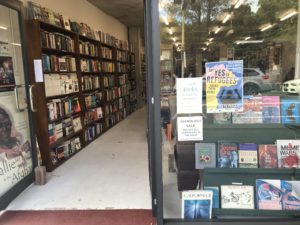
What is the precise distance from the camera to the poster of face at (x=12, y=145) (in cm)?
261

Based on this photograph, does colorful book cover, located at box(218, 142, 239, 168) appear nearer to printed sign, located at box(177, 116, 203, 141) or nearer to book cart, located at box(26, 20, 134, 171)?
printed sign, located at box(177, 116, 203, 141)

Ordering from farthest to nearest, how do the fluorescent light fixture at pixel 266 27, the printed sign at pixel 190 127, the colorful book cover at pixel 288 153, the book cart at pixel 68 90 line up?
the book cart at pixel 68 90, the fluorescent light fixture at pixel 266 27, the colorful book cover at pixel 288 153, the printed sign at pixel 190 127

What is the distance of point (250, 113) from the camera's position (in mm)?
2184

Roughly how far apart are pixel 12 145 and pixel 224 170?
84.7 inches

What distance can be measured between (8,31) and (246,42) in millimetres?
2408

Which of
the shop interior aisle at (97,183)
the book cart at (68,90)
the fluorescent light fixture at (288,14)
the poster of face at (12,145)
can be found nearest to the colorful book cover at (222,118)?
the shop interior aisle at (97,183)

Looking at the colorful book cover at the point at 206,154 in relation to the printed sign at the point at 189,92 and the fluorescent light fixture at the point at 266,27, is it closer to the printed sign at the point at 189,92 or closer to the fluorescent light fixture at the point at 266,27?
the printed sign at the point at 189,92

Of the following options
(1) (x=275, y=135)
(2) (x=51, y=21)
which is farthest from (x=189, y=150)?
(2) (x=51, y=21)

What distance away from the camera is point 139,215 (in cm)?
236

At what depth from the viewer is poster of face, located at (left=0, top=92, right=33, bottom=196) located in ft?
8.55

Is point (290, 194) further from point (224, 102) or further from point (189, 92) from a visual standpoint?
point (189, 92)

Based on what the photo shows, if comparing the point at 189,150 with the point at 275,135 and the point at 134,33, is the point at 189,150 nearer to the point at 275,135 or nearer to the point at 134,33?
the point at 275,135

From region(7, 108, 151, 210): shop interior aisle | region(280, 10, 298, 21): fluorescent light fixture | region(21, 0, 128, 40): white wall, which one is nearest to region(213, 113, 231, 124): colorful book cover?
region(7, 108, 151, 210): shop interior aisle

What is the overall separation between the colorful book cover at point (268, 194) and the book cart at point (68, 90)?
260cm
